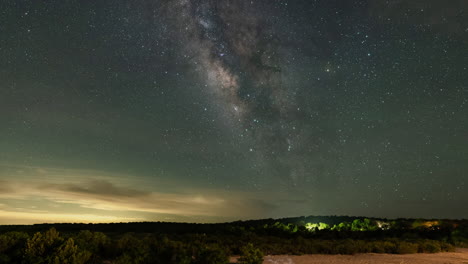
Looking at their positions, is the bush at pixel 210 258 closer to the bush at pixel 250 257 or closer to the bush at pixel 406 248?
the bush at pixel 250 257

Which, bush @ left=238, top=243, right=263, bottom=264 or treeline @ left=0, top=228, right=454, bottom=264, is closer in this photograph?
treeline @ left=0, top=228, right=454, bottom=264

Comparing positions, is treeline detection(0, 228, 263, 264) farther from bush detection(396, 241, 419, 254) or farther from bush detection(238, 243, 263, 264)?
bush detection(396, 241, 419, 254)

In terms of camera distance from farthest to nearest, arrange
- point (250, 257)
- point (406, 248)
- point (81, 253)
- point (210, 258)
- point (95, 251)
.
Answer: point (406, 248)
point (95, 251)
point (250, 257)
point (81, 253)
point (210, 258)

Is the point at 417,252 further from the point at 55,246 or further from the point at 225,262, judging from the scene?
the point at 55,246

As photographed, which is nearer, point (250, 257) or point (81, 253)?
Result: point (81, 253)

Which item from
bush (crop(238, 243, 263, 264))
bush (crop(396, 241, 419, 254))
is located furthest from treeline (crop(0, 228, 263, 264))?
bush (crop(396, 241, 419, 254))

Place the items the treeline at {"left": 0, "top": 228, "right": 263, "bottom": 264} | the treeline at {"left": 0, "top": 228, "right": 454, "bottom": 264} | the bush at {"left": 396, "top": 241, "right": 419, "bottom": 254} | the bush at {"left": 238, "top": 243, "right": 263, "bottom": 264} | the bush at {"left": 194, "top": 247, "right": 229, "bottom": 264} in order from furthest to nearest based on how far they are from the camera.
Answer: the bush at {"left": 396, "top": 241, "right": 419, "bottom": 254}
the bush at {"left": 238, "top": 243, "right": 263, "bottom": 264}
the bush at {"left": 194, "top": 247, "right": 229, "bottom": 264}
the treeline at {"left": 0, "top": 228, "right": 454, "bottom": 264}
the treeline at {"left": 0, "top": 228, "right": 263, "bottom": 264}

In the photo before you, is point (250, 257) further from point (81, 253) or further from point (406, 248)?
point (406, 248)

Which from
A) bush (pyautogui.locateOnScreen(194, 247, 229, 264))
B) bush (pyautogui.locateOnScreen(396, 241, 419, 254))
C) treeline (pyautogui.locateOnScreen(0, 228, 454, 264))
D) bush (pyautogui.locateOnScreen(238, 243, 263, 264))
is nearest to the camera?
treeline (pyautogui.locateOnScreen(0, 228, 454, 264))

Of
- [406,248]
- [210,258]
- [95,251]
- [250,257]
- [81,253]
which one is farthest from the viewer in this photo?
[406,248]

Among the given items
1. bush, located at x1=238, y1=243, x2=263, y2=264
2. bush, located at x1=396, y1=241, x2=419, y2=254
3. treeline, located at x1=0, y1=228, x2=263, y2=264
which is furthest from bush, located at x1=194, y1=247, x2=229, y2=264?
bush, located at x1=396, y1=241, x2=419, y2=254

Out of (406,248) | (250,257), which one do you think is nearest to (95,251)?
(250,257)

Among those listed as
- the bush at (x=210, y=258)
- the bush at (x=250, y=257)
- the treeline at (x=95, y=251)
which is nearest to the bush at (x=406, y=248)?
the treeline at (x=95, y=251)

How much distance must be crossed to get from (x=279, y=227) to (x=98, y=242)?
93.6 ft
